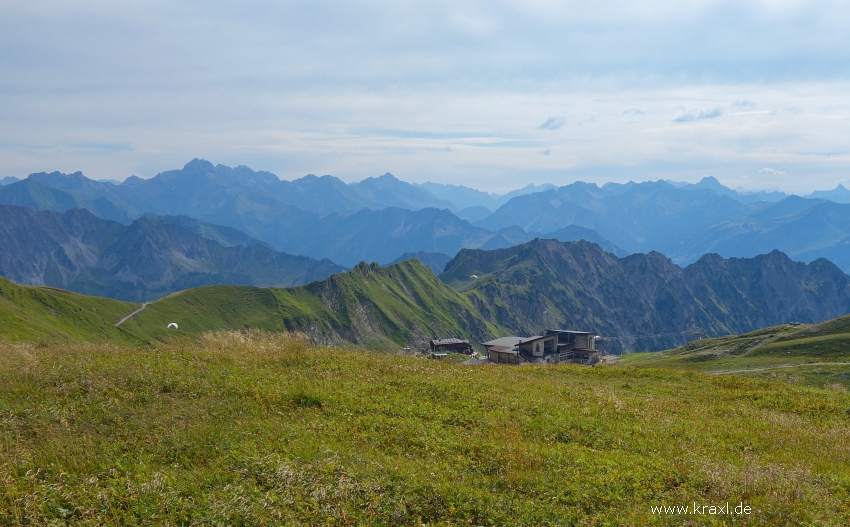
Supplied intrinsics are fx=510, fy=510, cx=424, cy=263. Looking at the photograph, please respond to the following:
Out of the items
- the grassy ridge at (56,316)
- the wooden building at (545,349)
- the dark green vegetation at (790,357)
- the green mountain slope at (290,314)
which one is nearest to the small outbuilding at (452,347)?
the wooden building at (545,349)

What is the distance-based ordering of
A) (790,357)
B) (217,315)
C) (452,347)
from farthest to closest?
(217,315) < (452,347) < (790,357)

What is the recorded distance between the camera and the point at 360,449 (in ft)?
42.6

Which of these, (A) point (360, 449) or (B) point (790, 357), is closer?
(A) point (360, 449)

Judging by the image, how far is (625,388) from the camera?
25641 mm

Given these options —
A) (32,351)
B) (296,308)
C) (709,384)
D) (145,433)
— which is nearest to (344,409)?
(145,433)

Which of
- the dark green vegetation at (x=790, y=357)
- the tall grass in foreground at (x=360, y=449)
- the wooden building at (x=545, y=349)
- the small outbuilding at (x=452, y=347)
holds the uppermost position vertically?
the tall grass in foreground at (x=360, y=449)

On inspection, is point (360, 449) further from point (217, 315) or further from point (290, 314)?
point (290, 314)

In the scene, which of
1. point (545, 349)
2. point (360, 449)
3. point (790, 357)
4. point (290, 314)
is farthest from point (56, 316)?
point (790, 357)

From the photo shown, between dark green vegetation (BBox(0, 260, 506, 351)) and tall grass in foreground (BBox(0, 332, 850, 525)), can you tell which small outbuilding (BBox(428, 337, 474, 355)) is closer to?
dark green vegetation (BBox(0, 260, 506, 351))

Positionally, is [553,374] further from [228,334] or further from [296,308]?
[296,308]

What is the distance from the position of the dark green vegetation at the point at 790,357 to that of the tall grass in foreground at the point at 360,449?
34841 millimetres

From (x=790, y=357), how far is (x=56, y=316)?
130 meters

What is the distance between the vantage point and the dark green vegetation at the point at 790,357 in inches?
2028

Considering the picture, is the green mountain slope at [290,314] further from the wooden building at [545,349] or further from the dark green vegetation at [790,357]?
the dark green vegetation at [790,357]
